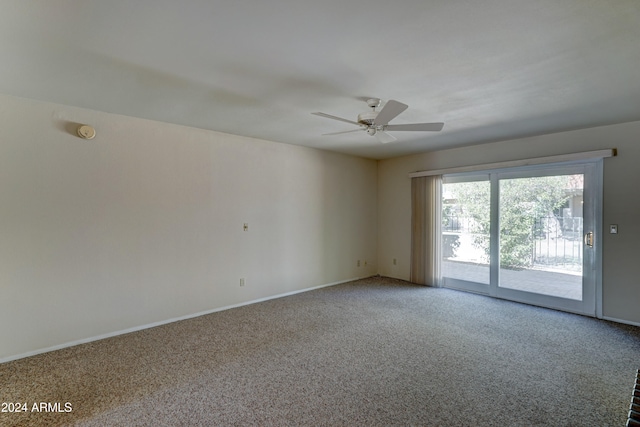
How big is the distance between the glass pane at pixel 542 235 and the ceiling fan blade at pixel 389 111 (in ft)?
10.1

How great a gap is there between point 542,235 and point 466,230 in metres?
1.11

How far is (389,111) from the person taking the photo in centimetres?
259

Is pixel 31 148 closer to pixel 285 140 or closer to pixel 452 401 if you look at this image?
pixel 285 140

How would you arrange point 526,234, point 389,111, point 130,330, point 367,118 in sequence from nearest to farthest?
point 389,111
point 367,118
point 130,330
point 526,234

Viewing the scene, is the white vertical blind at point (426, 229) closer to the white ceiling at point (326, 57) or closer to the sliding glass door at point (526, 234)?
the sliding glass door at point (526, 234)

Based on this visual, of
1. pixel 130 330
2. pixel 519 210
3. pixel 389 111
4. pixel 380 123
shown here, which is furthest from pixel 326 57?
pixel 519 210

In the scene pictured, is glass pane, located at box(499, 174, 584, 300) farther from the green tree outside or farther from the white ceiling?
the white ceiling

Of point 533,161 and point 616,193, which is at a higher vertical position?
point 533,161

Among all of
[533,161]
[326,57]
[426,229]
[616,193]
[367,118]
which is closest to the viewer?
[326,57]

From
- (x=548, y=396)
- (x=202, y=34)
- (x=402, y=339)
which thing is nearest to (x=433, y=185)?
(x=402, y=339)

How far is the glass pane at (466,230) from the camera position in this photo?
199 inches

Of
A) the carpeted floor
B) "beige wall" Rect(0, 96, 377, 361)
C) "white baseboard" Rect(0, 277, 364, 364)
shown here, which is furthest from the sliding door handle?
"white baseboard" Rect(0, 277, 364, 364)

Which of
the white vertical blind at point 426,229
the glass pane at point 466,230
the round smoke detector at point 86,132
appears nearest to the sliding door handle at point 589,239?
the glass pane at point 466,230

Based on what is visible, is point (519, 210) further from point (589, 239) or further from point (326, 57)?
point (326, 57)
